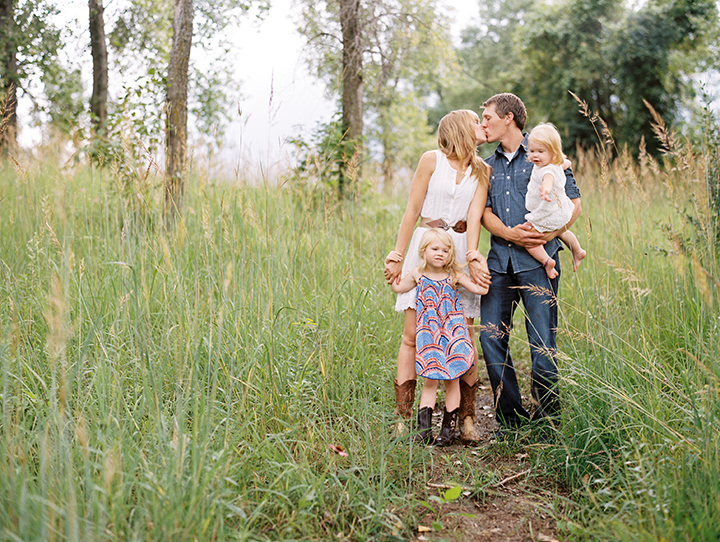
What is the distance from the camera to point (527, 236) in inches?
101

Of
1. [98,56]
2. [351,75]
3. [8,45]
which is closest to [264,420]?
[351,75]

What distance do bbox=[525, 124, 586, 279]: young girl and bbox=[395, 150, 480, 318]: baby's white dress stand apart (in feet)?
1.04

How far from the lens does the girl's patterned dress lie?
2670 mm

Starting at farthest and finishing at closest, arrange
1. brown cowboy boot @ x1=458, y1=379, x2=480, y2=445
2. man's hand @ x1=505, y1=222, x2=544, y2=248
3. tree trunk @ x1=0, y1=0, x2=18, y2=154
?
tree trunk @ x1=0, y1=0, x2=18, y2=154
brown cowboy boot @ x1=458, y1=379, x2=480, y2=445
man's hand @ x1=505, y1=222, x2=544, y2=248

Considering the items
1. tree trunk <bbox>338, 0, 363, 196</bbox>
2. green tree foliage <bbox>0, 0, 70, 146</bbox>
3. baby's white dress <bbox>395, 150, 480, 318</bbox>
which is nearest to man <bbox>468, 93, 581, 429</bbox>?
baby's white dress <bbox>395, 150, 480, 318</bbox>

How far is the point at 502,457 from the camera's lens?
2.62 meters

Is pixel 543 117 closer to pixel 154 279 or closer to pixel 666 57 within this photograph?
pixel 666 57

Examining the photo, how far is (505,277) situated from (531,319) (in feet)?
0.80

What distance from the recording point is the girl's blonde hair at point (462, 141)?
269 centimetres

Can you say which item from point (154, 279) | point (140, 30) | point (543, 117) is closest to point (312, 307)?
point (154, 279)

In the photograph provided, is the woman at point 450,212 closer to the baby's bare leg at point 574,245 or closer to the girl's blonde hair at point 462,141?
the girl's blonde hair at point 462,141

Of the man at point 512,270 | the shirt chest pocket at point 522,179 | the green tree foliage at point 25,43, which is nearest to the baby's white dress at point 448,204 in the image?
the man at point 512,270

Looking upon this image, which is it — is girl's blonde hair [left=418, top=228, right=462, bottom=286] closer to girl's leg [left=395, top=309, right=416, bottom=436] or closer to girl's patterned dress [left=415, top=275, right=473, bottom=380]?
girl's patterned dress [left=415, top=275, right=473, bottom=380]

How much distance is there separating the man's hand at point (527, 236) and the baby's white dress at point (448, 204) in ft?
0.92
